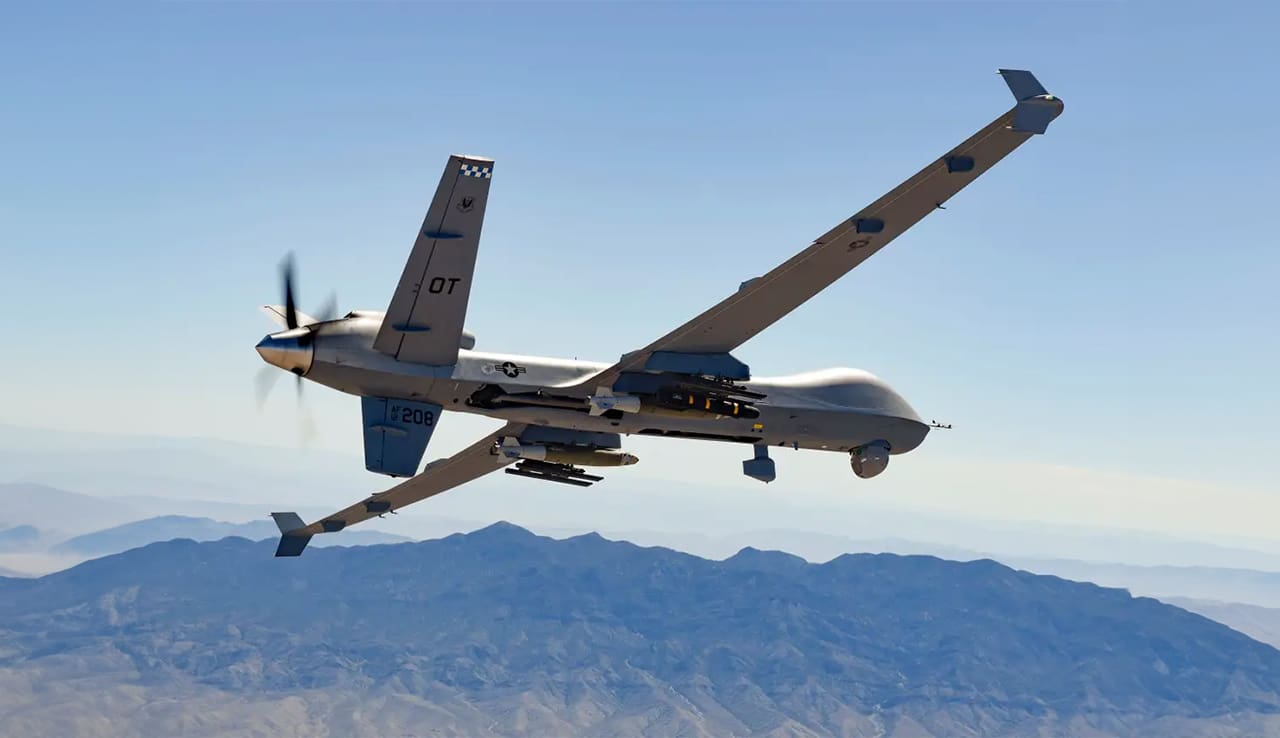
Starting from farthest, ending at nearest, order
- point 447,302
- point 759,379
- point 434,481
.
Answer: point 434,481 → point 759,379 → point 447,302

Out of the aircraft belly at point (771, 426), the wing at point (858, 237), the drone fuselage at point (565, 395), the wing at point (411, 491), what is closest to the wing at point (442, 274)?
the drone fuselage at point (565, 395)

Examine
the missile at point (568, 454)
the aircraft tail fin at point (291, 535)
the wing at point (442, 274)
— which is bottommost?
the aircraft tail fin at point (291, 535)

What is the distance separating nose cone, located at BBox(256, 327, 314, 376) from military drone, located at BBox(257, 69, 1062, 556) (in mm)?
51

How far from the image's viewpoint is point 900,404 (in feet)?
170

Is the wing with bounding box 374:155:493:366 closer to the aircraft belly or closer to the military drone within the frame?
the military drone

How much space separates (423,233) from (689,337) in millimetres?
9352

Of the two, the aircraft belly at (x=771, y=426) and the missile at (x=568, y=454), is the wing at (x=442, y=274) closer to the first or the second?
the aircraft belly at (x=771, y=426)

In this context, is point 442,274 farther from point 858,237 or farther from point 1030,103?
point 1030,103

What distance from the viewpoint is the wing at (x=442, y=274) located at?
37031 mm

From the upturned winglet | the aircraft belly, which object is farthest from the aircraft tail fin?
the upturned winglet

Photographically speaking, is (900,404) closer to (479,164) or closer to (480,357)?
(480,357)

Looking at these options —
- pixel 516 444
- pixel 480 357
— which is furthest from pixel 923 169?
pixel 516 444

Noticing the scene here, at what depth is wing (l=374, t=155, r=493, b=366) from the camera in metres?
37.0

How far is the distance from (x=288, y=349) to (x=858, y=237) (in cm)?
1827
